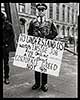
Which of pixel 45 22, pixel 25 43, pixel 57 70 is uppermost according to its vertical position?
pixel 45 22

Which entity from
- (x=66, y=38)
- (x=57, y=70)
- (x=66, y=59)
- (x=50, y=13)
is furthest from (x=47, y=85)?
(x=50, y=13)

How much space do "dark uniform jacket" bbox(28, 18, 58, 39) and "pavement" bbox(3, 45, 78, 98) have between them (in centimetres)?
55

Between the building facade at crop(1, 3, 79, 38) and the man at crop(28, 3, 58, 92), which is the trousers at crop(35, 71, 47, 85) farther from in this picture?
the building facade at crop(1, 3, 79, 38)

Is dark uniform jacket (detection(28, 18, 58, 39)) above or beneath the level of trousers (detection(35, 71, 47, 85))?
above

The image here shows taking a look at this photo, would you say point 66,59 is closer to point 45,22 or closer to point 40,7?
point 45,22

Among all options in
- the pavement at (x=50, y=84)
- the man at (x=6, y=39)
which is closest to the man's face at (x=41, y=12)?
the man at (x=6, y=39)

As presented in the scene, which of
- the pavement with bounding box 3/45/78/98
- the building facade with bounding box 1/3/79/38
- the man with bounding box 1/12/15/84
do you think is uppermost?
the building facade with bounding box 1/3/79/38

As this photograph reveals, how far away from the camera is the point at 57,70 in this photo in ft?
12.1

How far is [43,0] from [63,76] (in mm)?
1750

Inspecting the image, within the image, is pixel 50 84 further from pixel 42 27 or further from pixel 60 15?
pixel 60 15

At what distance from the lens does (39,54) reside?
3.67 m

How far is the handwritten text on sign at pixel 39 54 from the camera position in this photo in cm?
363

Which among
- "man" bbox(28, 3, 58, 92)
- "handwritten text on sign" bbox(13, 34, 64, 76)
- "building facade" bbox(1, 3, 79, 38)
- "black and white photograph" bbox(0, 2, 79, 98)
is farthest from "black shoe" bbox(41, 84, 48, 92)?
"building facade" bbox(1, 3, 79, 38)

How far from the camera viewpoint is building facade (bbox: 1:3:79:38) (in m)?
3.73
